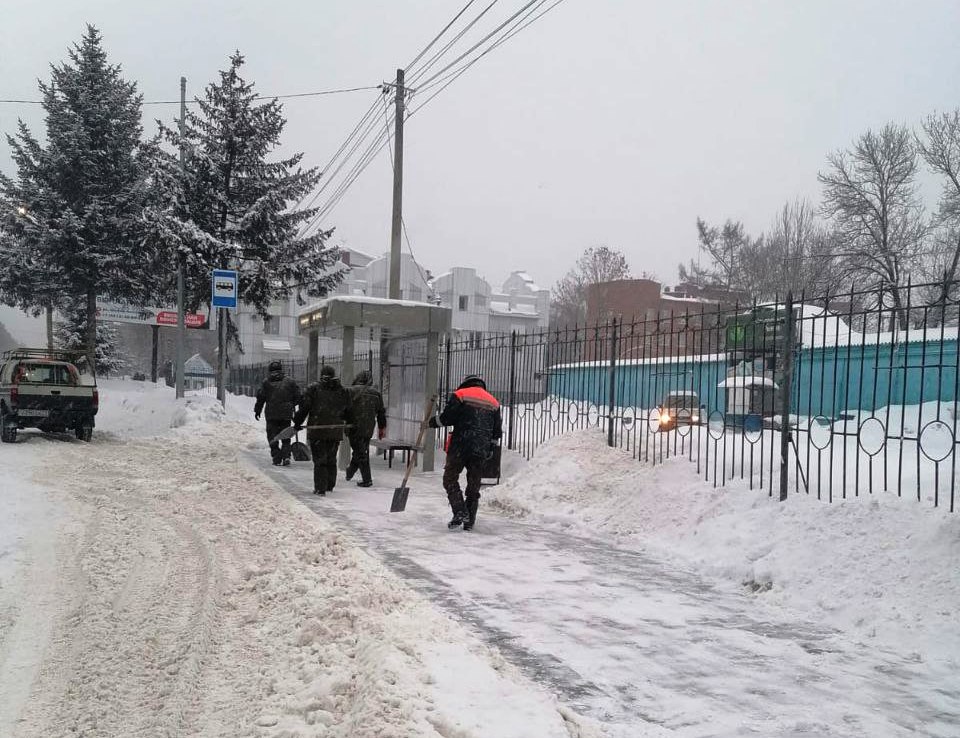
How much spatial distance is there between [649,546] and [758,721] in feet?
13.2

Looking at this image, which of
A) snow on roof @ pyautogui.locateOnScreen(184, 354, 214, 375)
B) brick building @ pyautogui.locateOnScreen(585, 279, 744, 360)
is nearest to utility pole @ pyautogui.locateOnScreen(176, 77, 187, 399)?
brick building @ pyautogui.locateOnScreen(585, 279, 744, 360)

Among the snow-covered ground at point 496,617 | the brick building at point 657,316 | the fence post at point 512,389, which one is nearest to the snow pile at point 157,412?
the fence post at point 512,389

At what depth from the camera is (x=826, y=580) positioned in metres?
5.86

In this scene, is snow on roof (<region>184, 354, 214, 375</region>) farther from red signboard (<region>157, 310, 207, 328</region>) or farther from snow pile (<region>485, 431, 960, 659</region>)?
snow pile (<region>485, 431, 960, 659</region>)

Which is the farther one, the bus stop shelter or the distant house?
the distant house

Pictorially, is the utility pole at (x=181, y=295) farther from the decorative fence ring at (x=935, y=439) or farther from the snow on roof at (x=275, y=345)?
the snow on roof at (x=275, y=345)

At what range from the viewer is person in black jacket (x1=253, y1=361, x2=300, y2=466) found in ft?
46.4

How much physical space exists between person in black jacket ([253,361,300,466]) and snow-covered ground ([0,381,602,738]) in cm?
506

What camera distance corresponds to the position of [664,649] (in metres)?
4.81

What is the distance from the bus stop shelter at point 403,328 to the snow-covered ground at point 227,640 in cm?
481

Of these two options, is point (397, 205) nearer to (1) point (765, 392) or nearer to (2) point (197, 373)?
(1) point (765, 392)

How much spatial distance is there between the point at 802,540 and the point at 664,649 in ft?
7.25

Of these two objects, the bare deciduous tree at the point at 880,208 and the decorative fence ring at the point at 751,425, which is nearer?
the decorative fence ring at the point at 751,425

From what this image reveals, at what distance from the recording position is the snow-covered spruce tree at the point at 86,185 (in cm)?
2798
